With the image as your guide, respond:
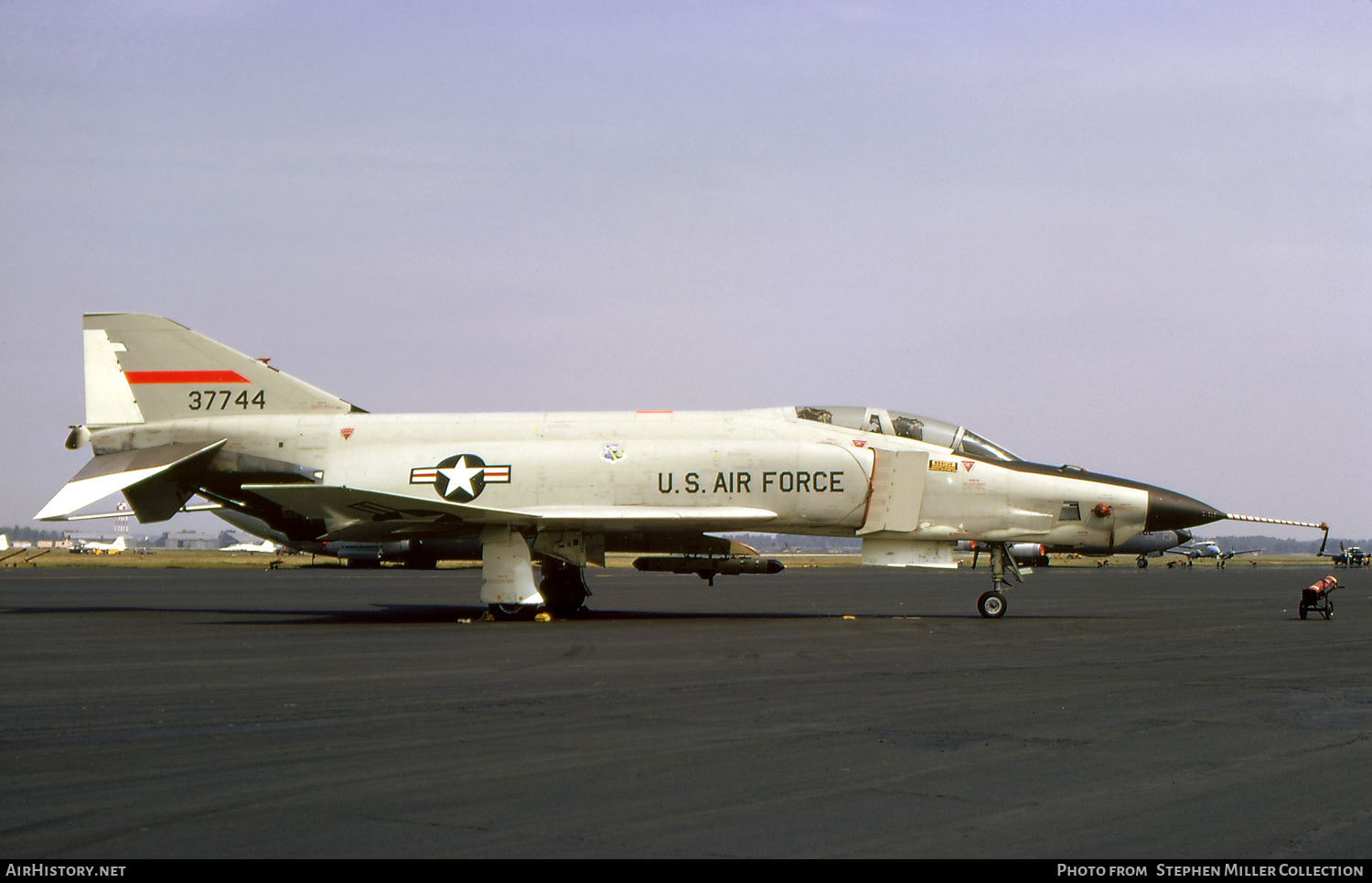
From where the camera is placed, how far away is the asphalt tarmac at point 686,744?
509 centimetres

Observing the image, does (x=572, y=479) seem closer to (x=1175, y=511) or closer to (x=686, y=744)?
(x=1175, y=511)

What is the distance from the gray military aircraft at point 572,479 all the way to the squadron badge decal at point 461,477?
0.03m

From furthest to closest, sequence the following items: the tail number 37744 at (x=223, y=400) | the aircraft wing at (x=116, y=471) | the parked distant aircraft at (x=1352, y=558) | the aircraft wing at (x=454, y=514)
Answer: the parked distant aircraft at (x=1352, y=558) < the tail number 37744 at (x=223, y=400) < the aircraft wing at (x=116, y=471) < the aircraft wing at (x=454, y=514)

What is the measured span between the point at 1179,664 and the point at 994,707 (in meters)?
4.36

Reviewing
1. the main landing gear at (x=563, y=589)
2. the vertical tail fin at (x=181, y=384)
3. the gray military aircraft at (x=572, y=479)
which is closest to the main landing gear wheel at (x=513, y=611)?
the gray military aircraft at (x=572, y=479)

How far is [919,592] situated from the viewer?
31.3m

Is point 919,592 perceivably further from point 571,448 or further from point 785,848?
point 785,848

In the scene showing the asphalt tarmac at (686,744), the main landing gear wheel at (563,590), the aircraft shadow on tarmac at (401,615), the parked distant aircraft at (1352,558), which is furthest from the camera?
the parked distant aircraft at (1352,558)

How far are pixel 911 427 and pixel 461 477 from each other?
7837 mm

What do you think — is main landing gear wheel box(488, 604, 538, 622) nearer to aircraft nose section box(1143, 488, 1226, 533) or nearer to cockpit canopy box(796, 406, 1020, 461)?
cockpit canopy box(796, 406, 1020, 461)

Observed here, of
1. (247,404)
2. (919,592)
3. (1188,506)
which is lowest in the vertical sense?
(919,592)

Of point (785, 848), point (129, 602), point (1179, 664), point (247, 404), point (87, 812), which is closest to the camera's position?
point (785, 848)

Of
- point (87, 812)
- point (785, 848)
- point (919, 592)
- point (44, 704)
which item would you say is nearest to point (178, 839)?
point (87, 812)

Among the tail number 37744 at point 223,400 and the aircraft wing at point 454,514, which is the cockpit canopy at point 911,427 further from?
the tail number 37744 at point 223,400
